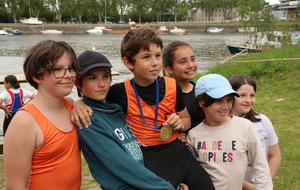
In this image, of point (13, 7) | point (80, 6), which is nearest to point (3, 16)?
point (13, 7)

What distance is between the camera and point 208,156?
6.82 feet

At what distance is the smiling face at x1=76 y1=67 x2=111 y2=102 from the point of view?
1.83 meters

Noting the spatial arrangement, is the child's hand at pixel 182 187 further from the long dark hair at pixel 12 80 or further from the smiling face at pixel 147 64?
the long dark hair at pixel 12 80

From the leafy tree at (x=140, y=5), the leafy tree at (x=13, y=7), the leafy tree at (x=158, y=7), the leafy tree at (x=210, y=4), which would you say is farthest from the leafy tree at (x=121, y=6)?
the leafy tree at (x=13, y=7)

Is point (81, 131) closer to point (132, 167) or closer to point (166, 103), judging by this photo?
point (132, 167)

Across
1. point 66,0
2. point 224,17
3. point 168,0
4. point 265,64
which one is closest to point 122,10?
point 168,0

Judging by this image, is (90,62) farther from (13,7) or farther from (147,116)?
(13,7)

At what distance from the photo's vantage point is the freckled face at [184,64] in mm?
2521

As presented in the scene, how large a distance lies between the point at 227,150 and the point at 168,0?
95.2 metres

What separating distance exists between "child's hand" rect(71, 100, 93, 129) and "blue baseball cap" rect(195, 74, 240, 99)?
2.85 ft

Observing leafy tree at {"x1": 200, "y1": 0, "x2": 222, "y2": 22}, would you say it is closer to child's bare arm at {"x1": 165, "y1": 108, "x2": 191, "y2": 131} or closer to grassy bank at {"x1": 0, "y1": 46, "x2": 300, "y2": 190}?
grassy bank at {"x1": 0, "y1": 46, "x2": 300, "y2": 190}

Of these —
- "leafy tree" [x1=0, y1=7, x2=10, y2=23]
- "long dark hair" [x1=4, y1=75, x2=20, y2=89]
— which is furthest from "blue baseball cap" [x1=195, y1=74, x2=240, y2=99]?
"leafy tree" [x1=0, y1=7, x2=10, y2=23]

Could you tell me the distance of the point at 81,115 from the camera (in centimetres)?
173

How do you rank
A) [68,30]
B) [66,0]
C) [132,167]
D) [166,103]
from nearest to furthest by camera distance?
[132,167] → [166,103] → [68,30] → [66,0]
